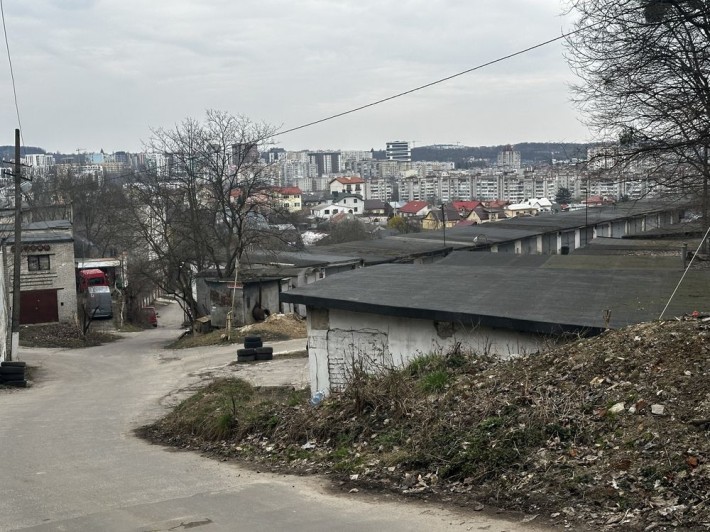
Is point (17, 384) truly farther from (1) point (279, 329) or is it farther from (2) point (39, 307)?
Answer: (2) point (39, 307)

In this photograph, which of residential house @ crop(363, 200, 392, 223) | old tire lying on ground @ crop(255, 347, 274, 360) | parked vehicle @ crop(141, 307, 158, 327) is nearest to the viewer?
old tire lying on ground @ crop(255, 347, 274, 360)

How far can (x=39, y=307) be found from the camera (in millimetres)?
41812

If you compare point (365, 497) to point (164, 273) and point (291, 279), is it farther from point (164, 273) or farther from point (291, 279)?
point (164, 273)

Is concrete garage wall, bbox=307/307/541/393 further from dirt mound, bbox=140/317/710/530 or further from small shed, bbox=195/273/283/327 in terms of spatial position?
small shed, bbox=195/273/283/327

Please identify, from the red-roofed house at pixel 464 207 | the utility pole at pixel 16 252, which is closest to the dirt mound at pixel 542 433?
the utility pole at pixel 16 252

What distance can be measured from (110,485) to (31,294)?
34.6 meters

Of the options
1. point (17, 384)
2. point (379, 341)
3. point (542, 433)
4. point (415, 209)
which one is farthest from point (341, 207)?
point (542, 433)

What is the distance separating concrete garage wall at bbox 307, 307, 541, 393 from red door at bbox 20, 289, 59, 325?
29.8m

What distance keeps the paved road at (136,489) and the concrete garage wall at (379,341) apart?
3500 mm

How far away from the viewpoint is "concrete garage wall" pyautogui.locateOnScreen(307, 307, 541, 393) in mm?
13094

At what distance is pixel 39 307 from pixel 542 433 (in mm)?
38253

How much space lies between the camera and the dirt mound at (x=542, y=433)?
6816mm

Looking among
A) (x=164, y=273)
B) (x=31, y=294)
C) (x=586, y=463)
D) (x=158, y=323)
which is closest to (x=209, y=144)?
(x=164, y=273)

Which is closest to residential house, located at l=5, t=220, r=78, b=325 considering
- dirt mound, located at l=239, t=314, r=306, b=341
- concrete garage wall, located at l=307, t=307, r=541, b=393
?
dirt mound, located at l=239, t=314, r=306, b=341
